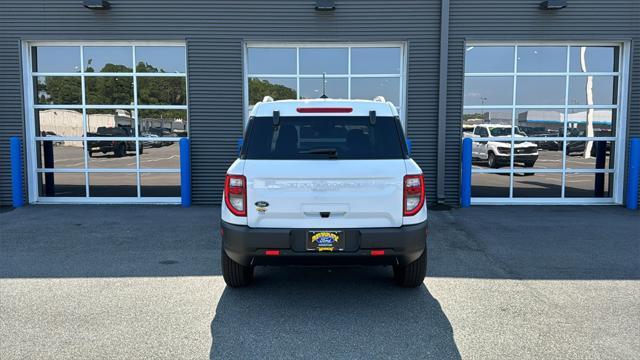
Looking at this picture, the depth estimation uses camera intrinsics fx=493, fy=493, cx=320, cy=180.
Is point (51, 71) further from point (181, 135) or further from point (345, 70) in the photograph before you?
point (345, 70)

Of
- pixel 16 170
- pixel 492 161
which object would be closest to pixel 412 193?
pixel 492 161

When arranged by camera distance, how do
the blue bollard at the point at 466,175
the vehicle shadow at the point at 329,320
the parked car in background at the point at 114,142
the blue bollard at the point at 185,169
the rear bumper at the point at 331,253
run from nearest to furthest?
the vehicle shadow at the point at 329,320 → the rear bumper at the point at 331,253 → the blue bollard at the point at 466,175 → the blue bollard at the point at 185,169 → the parked car in background at the point at 114,142

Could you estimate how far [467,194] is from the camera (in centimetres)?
986

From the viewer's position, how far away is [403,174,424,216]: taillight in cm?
422

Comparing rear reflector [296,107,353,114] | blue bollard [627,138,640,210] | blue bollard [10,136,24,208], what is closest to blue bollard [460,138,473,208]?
blue bollard [627,138,640,210]

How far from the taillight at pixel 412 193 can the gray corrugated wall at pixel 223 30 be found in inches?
235

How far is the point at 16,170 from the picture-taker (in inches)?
391

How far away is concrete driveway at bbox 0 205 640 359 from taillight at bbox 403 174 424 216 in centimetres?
94

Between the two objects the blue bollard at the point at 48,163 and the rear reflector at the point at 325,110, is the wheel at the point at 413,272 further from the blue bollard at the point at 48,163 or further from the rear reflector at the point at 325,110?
the blue bollard at the point at 48,163

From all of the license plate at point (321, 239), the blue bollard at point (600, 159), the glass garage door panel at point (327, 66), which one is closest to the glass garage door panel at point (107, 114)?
the glass garage door panel at point (327, 66)

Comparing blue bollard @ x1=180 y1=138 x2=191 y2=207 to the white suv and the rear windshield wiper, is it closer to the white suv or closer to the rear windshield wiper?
the white suv

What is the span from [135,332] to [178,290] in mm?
1035

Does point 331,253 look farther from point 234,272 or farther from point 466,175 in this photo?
point 466,175

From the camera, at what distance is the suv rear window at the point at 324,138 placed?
441 cm
